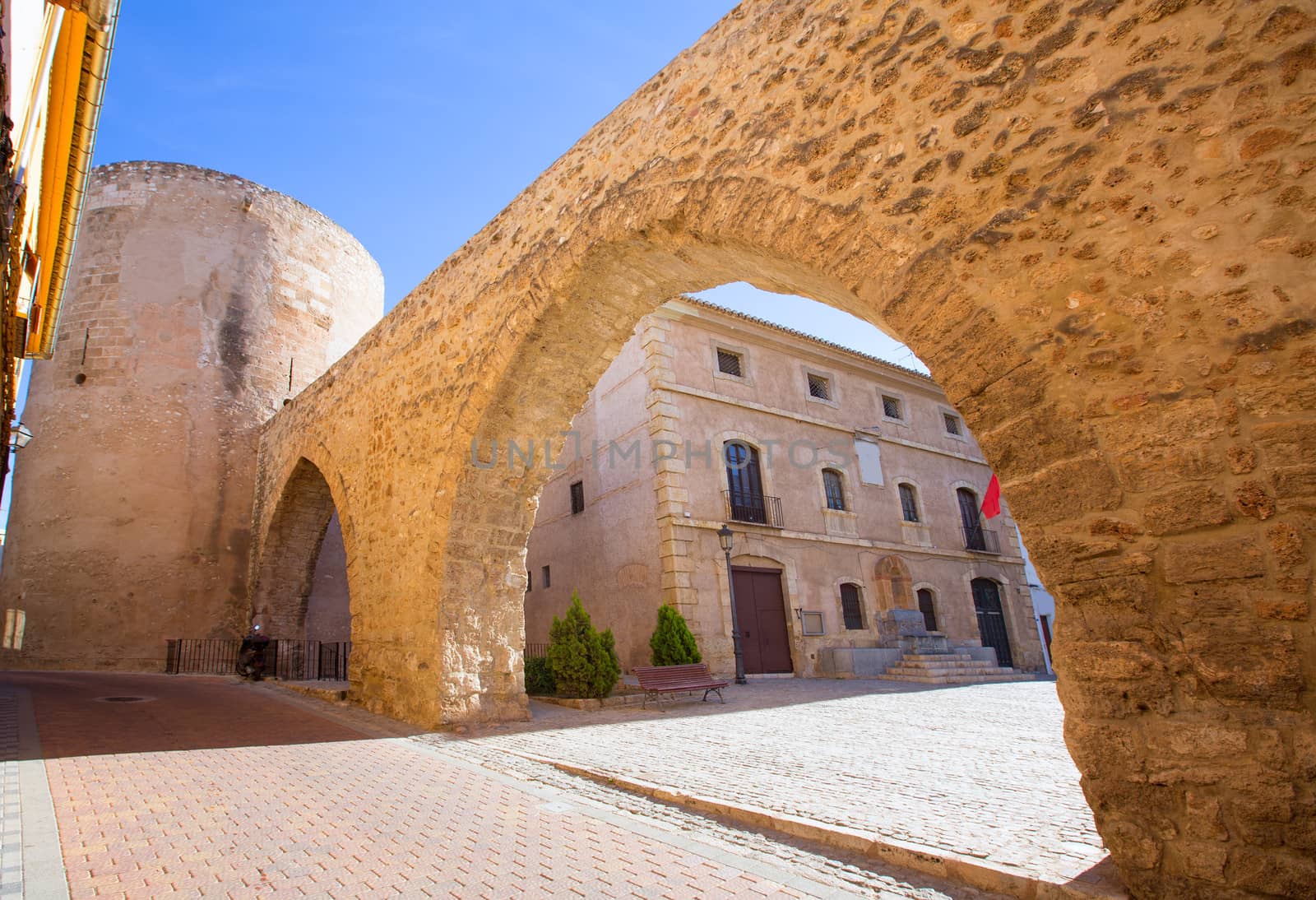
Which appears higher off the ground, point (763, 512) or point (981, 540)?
point (763, 512)

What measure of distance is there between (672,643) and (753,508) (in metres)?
4.48

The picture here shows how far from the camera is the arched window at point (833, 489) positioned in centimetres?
1555

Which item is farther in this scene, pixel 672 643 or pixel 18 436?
pixel 18 436

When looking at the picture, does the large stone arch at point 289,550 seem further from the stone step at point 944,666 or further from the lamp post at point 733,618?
the stone step at point 944,666

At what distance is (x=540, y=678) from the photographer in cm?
941

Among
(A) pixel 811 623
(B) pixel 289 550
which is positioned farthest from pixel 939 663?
(B) pixel 289 550

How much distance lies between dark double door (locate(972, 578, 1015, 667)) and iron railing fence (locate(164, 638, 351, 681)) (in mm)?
13970

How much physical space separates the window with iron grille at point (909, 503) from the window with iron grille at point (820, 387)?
292 cm

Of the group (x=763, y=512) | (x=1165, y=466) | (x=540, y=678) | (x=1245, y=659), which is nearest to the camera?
(x=1245, y=659)

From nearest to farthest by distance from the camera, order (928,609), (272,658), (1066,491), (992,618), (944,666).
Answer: (1066,491)
(272,658)
(944,666)
(928,609)
(992,618)

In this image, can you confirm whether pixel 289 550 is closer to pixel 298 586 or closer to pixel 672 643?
pixel 298 586

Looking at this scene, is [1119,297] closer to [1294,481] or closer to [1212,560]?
Result: [1294,481]

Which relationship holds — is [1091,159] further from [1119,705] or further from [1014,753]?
[1014,753]

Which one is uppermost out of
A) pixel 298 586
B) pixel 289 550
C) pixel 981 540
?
pixel 289 550
